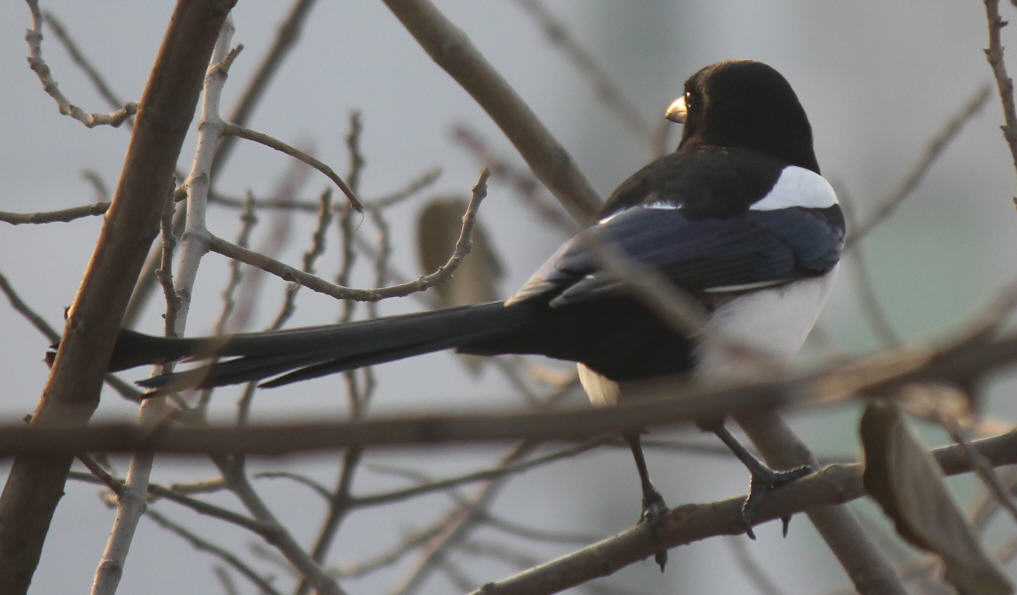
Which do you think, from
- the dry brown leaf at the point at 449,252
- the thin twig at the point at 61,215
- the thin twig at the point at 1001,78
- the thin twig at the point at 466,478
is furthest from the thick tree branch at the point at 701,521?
the dry brown leaf at the point at 449,252

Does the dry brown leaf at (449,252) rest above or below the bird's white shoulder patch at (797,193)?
above

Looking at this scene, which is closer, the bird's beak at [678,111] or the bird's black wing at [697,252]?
the bird's black wing at [697,252]

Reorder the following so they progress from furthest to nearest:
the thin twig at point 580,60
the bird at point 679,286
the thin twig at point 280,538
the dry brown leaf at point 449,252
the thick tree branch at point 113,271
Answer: the dry brown leaf at point 449,252
the thin twig at point 580,60
the thin twig at point 280,538
the bird at point 679,286
the thick tree branch at point 113,271

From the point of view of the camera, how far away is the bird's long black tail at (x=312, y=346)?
3.83 ft

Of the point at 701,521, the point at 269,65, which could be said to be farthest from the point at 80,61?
the point at 701,521

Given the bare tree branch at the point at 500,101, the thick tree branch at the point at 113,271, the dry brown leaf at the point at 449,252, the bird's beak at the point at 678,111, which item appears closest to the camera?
the thick tree branch at the point at 113,271

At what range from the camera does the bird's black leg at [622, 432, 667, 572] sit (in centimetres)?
184

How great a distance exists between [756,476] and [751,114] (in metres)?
0.95

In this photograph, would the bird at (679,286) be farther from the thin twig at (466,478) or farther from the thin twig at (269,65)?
the thin twig at (269,65)

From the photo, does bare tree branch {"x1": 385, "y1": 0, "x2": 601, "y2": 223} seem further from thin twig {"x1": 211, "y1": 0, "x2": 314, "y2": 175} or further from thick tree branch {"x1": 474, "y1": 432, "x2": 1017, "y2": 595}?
thick tree branch {"x1": 474, "y1": 432, "x2": 1017, "y2": 595}

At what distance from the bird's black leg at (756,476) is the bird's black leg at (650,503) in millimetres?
124

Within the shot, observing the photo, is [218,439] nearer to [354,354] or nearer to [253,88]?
[354,354]

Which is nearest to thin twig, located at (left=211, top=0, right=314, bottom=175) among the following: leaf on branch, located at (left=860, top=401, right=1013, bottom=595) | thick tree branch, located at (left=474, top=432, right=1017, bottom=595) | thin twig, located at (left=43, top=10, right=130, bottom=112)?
thin twig, located at (left=43, top=10, right=130, bottom=112)

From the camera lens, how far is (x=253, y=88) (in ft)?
7.43
